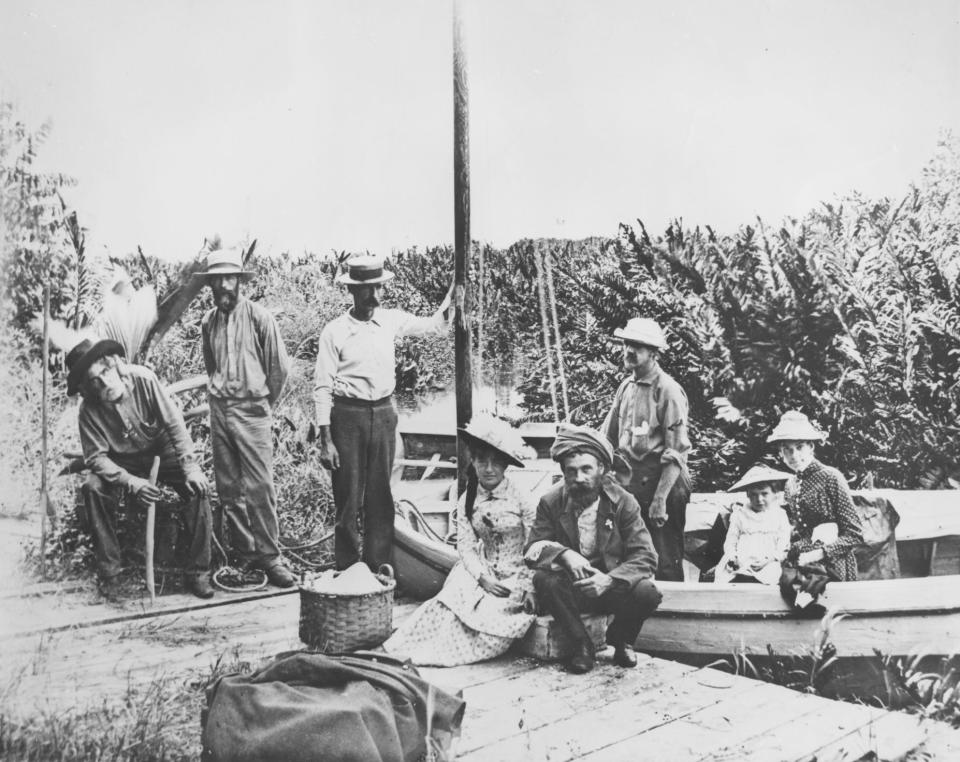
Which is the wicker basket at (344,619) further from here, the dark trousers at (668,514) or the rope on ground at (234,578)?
the dark trousers at (668,514)

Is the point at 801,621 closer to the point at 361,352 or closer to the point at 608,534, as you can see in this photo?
the point at 608,534

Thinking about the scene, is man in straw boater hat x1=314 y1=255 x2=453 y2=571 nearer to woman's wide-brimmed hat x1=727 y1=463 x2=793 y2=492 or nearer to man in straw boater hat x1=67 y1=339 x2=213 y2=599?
man in straw boater hat x1=67 y1=339 x2=213 y2=599

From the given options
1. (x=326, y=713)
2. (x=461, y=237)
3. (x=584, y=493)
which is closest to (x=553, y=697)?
(x=584, y=493)

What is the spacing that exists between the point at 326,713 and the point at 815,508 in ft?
7.95

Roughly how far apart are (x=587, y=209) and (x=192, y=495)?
2562 millimetres

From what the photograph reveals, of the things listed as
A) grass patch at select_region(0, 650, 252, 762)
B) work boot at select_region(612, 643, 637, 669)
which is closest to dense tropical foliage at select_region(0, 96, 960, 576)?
grass patch at select_region(0, 650, 252, 762)

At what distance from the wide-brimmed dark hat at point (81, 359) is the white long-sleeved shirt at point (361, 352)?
108 cm

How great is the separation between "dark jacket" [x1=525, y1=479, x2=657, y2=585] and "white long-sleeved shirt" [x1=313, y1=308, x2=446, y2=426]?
1155 millimetres

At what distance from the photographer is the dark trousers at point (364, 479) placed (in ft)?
15.7

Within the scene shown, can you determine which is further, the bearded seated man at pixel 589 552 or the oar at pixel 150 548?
the oar at pixel 150 548

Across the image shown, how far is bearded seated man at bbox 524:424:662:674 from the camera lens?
12.9 feet

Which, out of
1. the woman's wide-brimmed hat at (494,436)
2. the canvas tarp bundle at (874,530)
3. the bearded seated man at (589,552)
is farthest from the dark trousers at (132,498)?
the canvas tarp bundle at (874,530)

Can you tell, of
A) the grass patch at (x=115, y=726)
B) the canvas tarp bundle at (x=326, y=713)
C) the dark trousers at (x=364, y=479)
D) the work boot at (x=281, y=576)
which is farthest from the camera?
the work boot at (x=281, y=576)

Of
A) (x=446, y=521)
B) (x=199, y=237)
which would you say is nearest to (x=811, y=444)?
(x=446, y=521)
